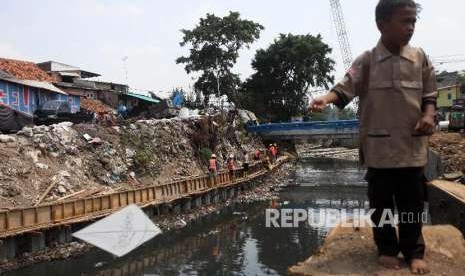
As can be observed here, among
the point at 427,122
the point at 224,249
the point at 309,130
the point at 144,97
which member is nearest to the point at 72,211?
the point at 224,249

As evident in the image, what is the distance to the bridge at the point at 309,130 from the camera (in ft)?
153

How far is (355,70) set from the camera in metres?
3.66

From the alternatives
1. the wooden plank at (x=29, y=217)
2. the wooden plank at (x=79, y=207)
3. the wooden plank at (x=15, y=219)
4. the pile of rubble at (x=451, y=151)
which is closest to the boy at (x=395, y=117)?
the pile of rubble at (x=451, y=151)

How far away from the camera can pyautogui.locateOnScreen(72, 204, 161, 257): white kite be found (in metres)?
5.57

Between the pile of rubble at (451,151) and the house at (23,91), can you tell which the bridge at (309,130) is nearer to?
the house at (23,91)

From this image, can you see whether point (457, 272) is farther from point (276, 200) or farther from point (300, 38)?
point (300, 38)

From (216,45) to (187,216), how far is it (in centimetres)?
3243

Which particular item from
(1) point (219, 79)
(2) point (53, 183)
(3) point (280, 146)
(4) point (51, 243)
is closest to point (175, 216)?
(2) point (53, 183)

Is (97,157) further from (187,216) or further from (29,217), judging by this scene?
(29,217)

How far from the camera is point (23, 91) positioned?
33062 millimetres

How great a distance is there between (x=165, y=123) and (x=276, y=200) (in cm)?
913

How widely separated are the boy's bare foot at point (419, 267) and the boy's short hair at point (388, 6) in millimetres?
1591

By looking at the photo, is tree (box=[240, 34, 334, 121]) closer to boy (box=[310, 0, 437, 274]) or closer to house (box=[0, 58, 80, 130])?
house (box=[0, 58, 80, 130])

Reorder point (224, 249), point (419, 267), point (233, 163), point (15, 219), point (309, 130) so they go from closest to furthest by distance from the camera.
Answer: point (419, 267) < point (15, 219) < point (224, 249) < point (233, 163) < point (309, 130)
